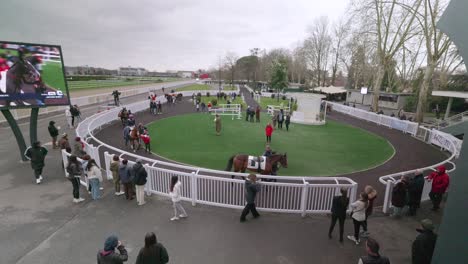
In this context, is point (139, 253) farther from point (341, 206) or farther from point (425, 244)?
point (425, 244)

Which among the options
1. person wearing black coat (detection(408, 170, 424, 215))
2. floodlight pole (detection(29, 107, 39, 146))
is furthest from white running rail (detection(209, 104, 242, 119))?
person wearing black coat (detection(408, 170, 424, 215))

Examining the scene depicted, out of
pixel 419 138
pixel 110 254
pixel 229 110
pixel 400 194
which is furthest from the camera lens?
pixel 229 110

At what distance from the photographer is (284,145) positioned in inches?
562

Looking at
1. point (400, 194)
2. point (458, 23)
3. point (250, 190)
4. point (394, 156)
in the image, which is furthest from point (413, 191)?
point (394, 156)

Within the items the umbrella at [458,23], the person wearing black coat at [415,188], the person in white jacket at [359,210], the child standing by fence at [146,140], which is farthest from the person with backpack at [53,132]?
the person wearing black coat at [415,188]

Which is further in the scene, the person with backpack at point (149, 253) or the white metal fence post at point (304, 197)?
the white metal fence post at point (304, 197)

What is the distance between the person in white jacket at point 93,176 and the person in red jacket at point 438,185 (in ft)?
32.5

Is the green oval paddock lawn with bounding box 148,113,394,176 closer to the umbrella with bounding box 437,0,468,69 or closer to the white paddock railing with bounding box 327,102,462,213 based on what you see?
the white paddock railing with bounding box 327,102,462,213

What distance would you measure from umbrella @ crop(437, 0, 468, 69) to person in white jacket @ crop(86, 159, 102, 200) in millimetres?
8292

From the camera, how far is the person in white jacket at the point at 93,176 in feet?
22.5

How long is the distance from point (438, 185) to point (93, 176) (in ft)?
33.0

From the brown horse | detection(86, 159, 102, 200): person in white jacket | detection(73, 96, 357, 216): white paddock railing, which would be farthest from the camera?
the brown horse

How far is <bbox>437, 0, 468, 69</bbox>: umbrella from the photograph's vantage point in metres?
3.36

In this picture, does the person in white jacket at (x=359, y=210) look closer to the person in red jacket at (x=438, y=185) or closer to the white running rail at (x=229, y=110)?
the person in red jacket at (x=438, y=185)
